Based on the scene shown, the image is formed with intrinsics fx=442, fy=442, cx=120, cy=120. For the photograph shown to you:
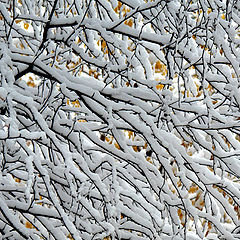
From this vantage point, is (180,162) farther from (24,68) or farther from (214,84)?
(24,68)

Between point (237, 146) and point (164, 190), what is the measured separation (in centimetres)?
58

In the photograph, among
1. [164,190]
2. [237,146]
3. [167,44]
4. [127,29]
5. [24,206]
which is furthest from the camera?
[237,146]

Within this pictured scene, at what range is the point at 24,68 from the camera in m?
2.24

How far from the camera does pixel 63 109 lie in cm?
275

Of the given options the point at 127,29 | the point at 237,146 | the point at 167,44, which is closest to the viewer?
the point at 167,44

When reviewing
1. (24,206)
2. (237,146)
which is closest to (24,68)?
(24,206)

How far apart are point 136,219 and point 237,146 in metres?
0.75

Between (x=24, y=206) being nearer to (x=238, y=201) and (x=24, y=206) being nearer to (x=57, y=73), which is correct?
(x=57, y=73)

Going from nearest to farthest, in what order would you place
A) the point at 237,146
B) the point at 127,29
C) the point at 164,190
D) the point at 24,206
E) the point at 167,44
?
the point at 167,44, the point at 127,29, the point at 24,206, the point at 164,190, the point at 237,146

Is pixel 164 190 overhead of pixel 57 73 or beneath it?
beneath

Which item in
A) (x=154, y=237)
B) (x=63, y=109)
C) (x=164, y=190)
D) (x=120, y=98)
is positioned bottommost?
(x=154, y=237)

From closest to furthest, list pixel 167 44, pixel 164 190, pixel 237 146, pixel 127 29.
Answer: pixel 167 44
pixel 127 29
pixel 164 190
pixel 237 146

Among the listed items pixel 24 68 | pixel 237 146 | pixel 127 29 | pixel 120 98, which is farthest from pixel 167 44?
pixel 237 146

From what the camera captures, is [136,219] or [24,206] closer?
[24,206]
